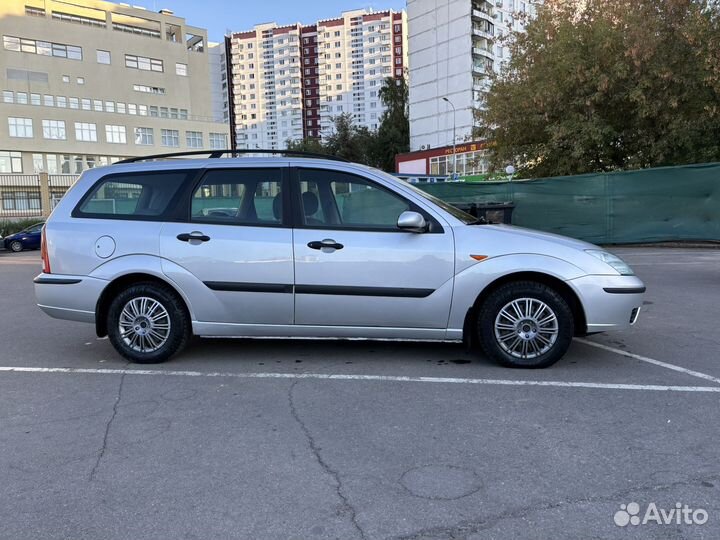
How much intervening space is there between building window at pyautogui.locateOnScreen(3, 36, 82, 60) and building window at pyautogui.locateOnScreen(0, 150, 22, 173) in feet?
37.7

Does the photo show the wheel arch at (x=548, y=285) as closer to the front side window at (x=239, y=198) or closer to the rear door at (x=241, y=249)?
the rear door at (x=241, y=249)

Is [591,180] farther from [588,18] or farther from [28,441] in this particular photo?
[28,441]

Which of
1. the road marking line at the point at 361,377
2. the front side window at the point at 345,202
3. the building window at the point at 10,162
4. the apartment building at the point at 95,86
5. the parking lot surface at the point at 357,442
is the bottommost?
the parking lot surface at the point at 357,442

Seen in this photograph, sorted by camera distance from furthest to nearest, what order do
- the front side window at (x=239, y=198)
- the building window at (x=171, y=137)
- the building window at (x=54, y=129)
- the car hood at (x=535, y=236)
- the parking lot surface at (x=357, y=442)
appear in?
the building window at (x=171, y=137) → the building window at (x=54, y=129) → the front side window at (x=239, y=198) → the car hood at (x=535, y=236) → the parking lot surface at (x=357, y=442)

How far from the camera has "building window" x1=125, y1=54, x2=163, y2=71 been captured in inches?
2675

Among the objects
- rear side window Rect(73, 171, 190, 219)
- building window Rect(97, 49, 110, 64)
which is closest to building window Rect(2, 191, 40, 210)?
building window Rect(97, 49, 110, 64)

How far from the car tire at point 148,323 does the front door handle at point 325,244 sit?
4.32ft

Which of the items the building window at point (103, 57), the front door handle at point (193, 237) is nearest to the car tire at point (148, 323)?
the front door handle at point (193, 237)

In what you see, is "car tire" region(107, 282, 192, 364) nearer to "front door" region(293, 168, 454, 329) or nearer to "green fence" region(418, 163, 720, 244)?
"front door" region(293, 168, 454, 329)

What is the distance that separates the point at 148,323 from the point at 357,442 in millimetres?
2584

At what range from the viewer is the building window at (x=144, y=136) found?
219 ft

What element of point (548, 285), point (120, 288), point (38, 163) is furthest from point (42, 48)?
point (548, 285)

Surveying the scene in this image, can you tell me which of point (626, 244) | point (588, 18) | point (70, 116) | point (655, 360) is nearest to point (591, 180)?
point (626, 244)

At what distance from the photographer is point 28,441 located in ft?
11.7
